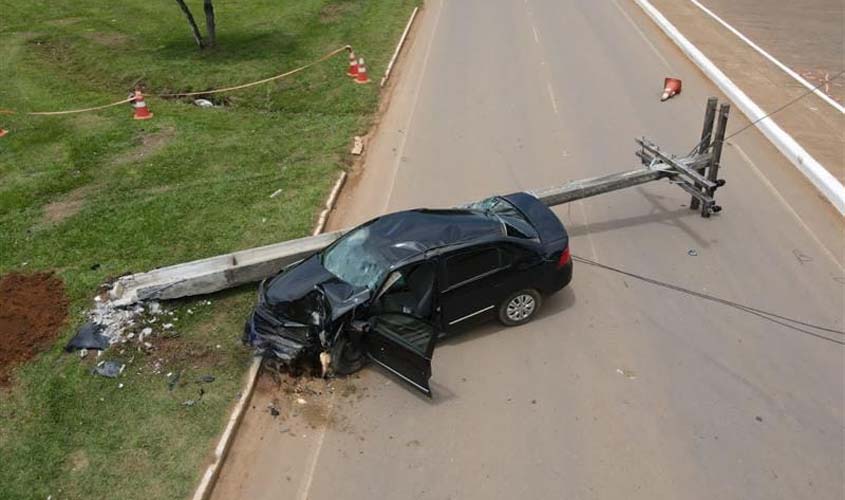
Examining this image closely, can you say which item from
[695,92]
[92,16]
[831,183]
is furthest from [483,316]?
[92,16]

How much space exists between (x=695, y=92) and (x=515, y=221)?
418 inches

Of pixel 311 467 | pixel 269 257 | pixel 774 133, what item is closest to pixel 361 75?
pixel 269 257

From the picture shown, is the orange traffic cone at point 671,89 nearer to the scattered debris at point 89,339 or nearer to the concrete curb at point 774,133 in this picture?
the concrete curb at point 774,133

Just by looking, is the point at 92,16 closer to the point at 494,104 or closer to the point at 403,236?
the point at 494,104

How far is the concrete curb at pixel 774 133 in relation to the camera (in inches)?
478

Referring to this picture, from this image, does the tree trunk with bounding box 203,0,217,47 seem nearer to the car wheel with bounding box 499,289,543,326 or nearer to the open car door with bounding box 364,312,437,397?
the car wheel with bounding box 499,289,543,326

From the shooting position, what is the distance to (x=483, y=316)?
864 cm

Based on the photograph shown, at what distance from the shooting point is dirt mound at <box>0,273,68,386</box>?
8711 mm

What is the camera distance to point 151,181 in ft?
43.0

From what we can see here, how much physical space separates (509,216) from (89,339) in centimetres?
583

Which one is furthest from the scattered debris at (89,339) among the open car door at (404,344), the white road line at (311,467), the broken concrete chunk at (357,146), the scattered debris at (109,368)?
the broken concrete chunk at (357,146)

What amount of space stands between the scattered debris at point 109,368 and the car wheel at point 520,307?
4.88 m

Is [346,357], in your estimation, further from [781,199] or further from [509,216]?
[781,199]

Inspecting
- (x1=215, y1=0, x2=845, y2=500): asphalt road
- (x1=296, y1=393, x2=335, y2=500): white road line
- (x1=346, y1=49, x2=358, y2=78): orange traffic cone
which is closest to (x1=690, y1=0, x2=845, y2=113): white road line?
(x1=215, y1=0, x2=845, y2=500): asphalt road
